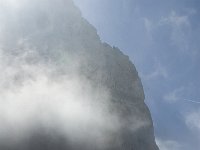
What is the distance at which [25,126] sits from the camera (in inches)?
7825

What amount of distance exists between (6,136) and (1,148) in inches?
336

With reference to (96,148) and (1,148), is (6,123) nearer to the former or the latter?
(1,148)

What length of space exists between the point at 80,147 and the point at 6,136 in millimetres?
32333

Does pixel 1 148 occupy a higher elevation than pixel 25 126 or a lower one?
lower

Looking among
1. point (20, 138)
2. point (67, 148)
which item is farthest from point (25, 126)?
point (67, 148)

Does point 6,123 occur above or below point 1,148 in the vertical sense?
above

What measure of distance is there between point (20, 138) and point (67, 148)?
68.1 feet

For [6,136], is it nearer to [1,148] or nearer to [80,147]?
[1,148]

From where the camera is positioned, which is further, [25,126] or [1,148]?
[25,126]

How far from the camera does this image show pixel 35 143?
7549 inches

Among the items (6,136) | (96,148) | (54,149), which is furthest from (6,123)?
(96,148)

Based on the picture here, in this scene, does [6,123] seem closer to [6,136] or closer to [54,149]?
[6,136]

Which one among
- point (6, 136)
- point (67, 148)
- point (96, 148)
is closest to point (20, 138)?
point (6, 136)

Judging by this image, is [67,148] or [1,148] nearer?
[1,148]
